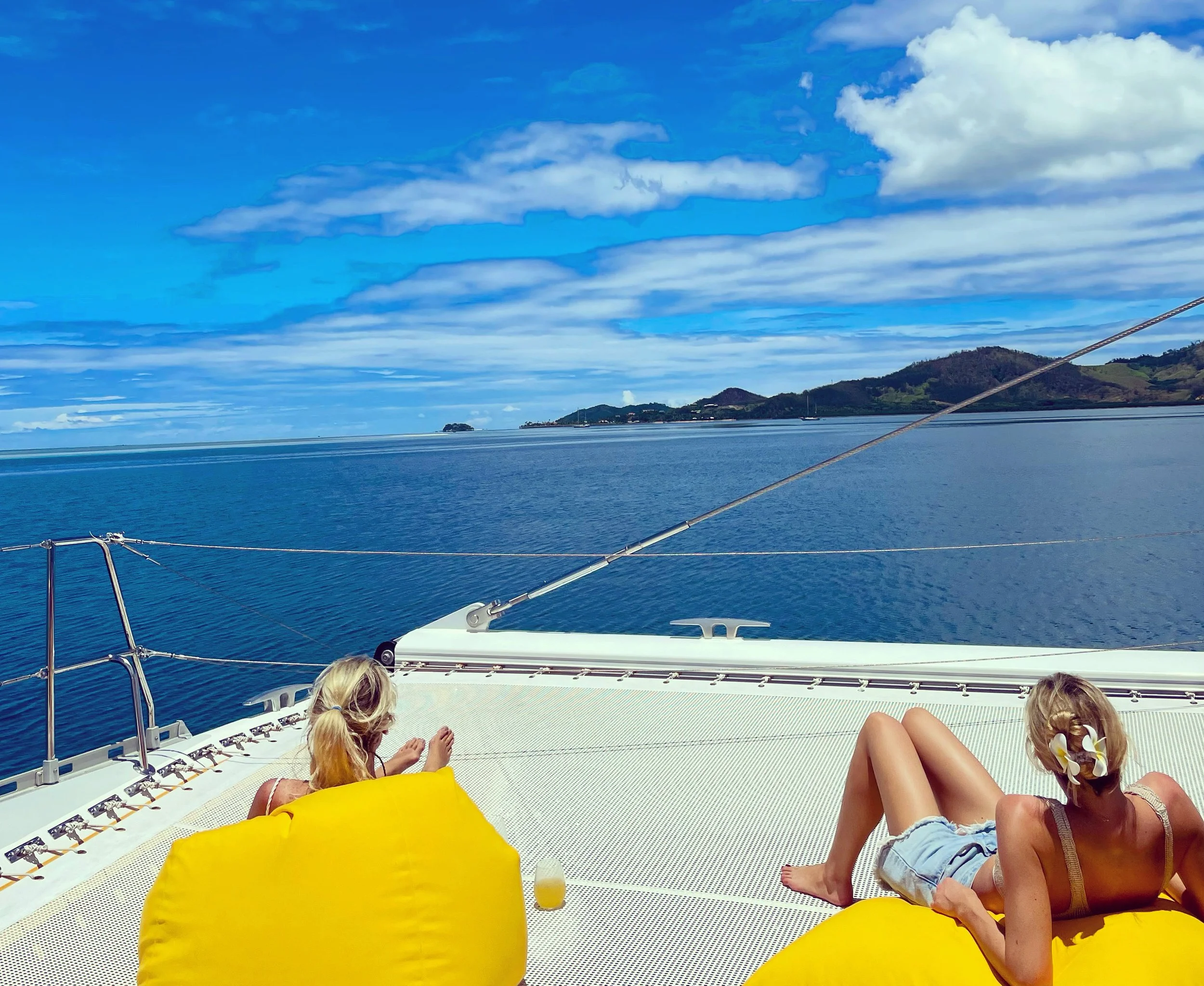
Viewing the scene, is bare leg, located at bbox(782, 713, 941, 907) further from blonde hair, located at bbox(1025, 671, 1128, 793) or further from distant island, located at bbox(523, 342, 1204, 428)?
distant island, located at bbox(523, 342, 1204, 428)

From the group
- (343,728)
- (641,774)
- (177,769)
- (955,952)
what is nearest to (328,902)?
(343,728)

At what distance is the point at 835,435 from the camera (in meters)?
89.7

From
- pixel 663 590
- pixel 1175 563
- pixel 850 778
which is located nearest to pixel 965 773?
pixel 850 778

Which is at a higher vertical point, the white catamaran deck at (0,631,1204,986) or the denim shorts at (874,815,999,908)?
the denim shorts at (874,815,999,908)

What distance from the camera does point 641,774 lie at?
3.10 meters

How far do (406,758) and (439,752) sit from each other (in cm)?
10

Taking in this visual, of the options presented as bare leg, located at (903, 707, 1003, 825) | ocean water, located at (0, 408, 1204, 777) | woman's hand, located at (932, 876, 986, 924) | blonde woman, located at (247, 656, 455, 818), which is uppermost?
blonde woman, located at (247, 656, 455, 818)

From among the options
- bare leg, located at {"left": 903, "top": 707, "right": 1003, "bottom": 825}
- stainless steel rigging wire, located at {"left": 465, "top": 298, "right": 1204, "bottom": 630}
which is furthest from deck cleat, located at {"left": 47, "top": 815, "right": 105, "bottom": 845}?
bare leg, located at {"left": 903, "top": 707, "right": 1003, "bottom": 825}

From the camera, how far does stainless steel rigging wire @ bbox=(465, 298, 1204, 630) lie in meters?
3.13

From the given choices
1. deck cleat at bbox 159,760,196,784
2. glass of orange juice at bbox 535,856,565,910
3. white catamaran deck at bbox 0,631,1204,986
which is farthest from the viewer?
deck cleat at bbox 159,760,196,784

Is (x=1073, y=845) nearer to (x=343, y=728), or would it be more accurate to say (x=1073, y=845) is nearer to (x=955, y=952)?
(x=955, y=952)

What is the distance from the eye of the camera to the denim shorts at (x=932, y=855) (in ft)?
5.90

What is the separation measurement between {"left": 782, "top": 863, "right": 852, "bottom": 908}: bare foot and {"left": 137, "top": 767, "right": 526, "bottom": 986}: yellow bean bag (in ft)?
3.05

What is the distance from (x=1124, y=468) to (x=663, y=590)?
31.0 meters
